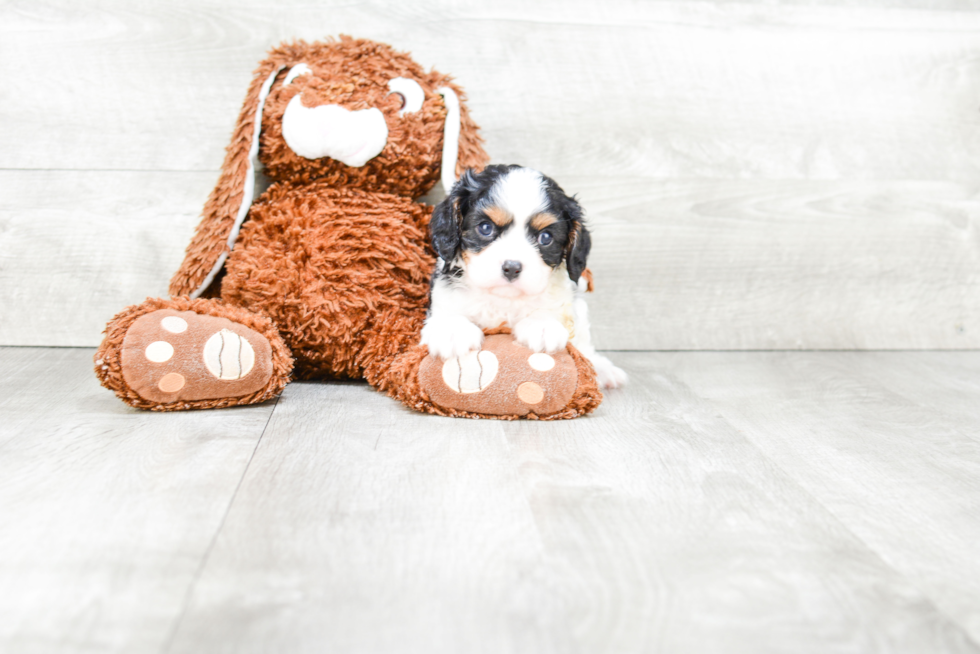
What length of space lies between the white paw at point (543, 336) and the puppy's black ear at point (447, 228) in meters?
0.22

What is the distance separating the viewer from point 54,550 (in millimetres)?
942

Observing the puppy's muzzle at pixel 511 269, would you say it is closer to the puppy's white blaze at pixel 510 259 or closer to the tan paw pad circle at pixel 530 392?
the puppy's white blaze at pixel 510 259

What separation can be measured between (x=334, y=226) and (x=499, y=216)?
0.45 m

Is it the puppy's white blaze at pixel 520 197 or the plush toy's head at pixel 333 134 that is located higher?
the plush toy's head at pixel 333 134

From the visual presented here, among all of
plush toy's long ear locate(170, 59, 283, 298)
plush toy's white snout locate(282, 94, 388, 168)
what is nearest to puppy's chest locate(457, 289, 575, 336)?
plush toy's white snout locate(282, 94, 388, 168)

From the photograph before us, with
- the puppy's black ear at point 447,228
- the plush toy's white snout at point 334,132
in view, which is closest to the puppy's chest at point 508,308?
the puppy's black ear at point 447,228

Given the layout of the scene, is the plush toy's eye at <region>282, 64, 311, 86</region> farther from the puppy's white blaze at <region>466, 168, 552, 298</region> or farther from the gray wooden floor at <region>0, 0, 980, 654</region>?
the puppy's white blaze at <region>466, 168, 552, 298</region>

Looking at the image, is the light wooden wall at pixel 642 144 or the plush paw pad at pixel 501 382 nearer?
the plush paw pad at pixel 501 382

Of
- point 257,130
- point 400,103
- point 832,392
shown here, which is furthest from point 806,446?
point 257,130

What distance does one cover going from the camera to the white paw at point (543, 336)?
156cm

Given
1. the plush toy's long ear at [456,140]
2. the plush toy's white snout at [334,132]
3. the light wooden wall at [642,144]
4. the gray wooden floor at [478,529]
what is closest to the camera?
the gray wooden floor at [478,529]

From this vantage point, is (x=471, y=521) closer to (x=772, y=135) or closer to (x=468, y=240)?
(x=468, y=240)

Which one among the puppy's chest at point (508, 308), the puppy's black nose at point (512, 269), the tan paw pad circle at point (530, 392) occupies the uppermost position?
the puppy's black nose at point (512, 269)

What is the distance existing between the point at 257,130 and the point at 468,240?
60cm
